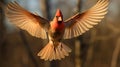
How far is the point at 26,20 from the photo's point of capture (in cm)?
455

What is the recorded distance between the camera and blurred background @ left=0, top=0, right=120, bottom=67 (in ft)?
31.3

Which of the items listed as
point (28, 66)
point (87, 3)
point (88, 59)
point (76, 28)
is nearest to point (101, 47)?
point (28, 66)

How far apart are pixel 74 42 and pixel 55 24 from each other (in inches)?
418

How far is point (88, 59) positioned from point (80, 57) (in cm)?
225

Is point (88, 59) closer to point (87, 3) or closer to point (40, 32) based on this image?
point (87, 3)

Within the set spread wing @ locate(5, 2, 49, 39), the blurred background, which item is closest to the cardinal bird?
spread wing @ locate(5, 2, 49, 39)

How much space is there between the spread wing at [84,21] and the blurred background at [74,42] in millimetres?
2520

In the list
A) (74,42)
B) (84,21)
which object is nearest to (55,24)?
(84,21)

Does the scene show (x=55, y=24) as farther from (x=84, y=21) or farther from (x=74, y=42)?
(x=74, y=42)

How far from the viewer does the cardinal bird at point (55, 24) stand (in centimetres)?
429

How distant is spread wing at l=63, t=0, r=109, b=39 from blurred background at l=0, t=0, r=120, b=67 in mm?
2520

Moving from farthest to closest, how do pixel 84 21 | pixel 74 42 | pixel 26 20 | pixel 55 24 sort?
pixel 74 42 → pixel 84 21 → pixel 26 20 → pixel 55 24

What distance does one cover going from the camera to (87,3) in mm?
9844

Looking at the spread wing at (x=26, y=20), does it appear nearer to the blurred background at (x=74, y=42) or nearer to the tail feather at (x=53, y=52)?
the tail feather at (x=53, y=52)
